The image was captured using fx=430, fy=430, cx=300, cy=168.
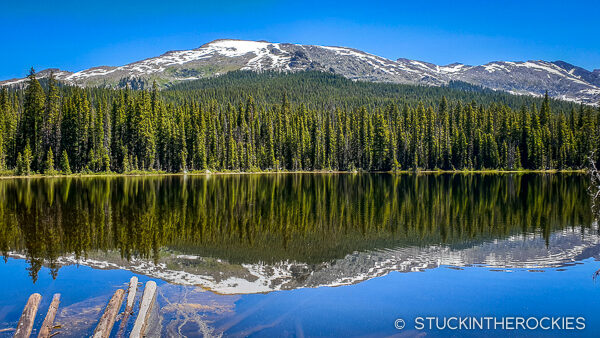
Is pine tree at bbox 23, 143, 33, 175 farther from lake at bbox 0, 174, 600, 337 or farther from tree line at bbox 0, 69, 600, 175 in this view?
lake at bbox 0, 174, 600, 337

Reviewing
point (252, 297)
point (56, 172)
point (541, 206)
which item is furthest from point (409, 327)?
point (56, 172)

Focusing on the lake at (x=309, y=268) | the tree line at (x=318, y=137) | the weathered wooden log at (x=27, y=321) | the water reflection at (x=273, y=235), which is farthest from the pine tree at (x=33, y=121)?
the weathered wooden log at (x=27, y=321)

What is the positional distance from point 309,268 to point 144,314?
7.70 metres

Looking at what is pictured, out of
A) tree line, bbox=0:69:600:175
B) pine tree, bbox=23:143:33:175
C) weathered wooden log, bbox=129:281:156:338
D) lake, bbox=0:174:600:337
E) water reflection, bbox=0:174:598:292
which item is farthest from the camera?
tree line, bbox=0:69:600:175

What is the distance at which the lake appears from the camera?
11781 millimetres

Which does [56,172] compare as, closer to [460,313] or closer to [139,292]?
[139,292]

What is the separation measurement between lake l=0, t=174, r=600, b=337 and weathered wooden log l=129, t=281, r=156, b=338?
0.53m

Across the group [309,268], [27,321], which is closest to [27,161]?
[309,268]

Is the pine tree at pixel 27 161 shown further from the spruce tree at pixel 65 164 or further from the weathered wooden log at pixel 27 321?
the weathered wooden log at pixel 27 321

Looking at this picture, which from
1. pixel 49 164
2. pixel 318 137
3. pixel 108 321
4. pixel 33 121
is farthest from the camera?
pixel 318 137

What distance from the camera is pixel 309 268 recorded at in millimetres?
16812

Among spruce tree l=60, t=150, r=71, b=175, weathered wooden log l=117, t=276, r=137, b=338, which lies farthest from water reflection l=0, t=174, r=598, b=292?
spruce tree l=60, t=150, r=71, b=175

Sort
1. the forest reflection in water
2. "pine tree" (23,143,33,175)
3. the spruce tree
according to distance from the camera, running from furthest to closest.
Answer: the spruce tree, "pine tree" (23,143,33,175), the forest reflection in water

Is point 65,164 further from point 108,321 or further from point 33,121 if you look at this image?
point 108,321
